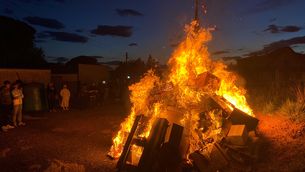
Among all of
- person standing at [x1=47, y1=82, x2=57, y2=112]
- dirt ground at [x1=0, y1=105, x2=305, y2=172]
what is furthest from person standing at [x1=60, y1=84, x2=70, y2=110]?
dirt ground at [x1=0, y1=105, x2=305, y2=172]

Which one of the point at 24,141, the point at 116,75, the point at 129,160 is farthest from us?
the point at 116,75

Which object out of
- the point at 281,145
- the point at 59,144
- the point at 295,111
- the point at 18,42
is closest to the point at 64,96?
the point at 59,144

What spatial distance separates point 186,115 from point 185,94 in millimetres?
1202

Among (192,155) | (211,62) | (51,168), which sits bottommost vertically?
(51,168)

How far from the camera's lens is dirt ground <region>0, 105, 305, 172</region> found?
7766mm

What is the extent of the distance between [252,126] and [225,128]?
756 millimetres

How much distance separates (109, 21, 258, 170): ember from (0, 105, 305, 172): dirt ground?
71 cm

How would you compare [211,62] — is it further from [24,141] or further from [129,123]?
[24,141]

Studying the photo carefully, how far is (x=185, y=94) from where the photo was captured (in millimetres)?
9852

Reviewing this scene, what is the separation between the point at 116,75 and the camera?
4662cm

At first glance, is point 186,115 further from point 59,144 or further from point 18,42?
point 18,42

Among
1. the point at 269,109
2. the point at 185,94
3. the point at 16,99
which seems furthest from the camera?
the point at 16,99

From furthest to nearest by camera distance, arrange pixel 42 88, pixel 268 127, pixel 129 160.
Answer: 1. pixel 42 88
2. pixel 268 127
3. pixel 129 160

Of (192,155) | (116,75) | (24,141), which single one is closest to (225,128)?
(192,155)
